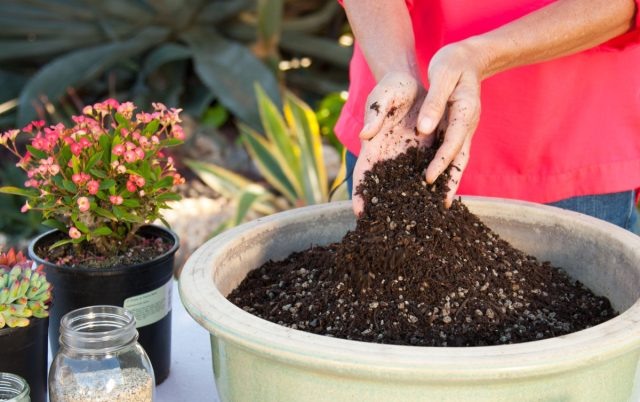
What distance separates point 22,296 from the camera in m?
0.90

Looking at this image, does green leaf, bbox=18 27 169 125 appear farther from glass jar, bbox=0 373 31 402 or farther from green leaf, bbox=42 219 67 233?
glass jar, bbox=0 373 31 402

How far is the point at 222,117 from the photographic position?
3.78 m

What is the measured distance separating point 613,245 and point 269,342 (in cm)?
49

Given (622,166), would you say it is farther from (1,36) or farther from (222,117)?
(1,36)

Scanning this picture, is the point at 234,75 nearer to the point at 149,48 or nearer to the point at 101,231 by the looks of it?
the point at 149,48

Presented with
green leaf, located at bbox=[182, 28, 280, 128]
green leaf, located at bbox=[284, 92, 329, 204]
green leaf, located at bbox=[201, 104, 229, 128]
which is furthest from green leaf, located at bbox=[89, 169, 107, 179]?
green leaf, located at bbox=[201, 104, 229, 128]

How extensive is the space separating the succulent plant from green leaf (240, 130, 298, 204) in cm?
207

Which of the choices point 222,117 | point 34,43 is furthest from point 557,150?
point 34,43

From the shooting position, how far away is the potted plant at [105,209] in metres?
1.06

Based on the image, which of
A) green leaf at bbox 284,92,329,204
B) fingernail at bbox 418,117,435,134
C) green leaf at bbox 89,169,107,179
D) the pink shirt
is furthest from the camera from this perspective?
green leaf at bbox 284,92,329,204

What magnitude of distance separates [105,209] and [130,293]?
11cm

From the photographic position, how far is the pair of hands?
3.22 feet

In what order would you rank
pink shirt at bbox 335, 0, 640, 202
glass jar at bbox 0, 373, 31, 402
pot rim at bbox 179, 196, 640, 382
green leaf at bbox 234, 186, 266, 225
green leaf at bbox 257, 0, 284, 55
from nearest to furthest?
pot rim at bbox 179, 196, 640, 382, glass jar at bbox 0, 373, 31, 402, pink shirt at bbox 335, 0, 640, 202, green leaf at bbox 234, 186, 266, 225, green leaf at bbox 257, 0, 284, 55

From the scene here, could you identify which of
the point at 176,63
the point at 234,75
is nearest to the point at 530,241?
the point at 234,75
